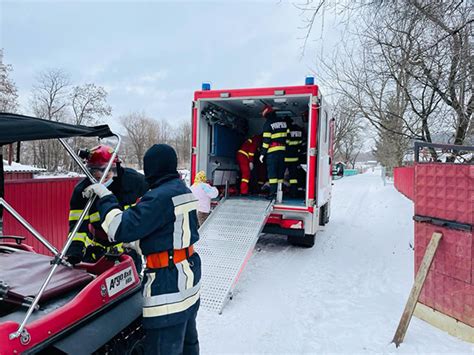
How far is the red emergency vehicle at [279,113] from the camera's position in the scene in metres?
5.69

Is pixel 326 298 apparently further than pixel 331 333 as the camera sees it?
Yes

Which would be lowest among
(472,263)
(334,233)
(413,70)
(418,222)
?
(334,233)

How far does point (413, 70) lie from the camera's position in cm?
885

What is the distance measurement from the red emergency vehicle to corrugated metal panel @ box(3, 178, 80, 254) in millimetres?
2446

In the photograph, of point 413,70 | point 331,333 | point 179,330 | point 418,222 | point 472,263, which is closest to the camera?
point 179,330

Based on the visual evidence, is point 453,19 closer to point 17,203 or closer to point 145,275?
point 145,275

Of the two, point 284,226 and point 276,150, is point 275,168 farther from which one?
point 284,226

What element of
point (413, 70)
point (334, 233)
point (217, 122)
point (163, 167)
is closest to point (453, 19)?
point (413, 70)

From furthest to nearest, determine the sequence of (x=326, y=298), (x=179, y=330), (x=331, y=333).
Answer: (x=326, y=298) → (x=331, y=333) → (x=179, y=330)

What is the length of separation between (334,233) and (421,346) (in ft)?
16.7

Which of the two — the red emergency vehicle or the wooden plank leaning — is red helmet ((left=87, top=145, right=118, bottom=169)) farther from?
the red emergency vehicle

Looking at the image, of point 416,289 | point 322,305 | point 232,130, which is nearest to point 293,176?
point 232,130

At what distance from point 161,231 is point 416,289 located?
8.35 feet

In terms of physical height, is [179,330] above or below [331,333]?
above
